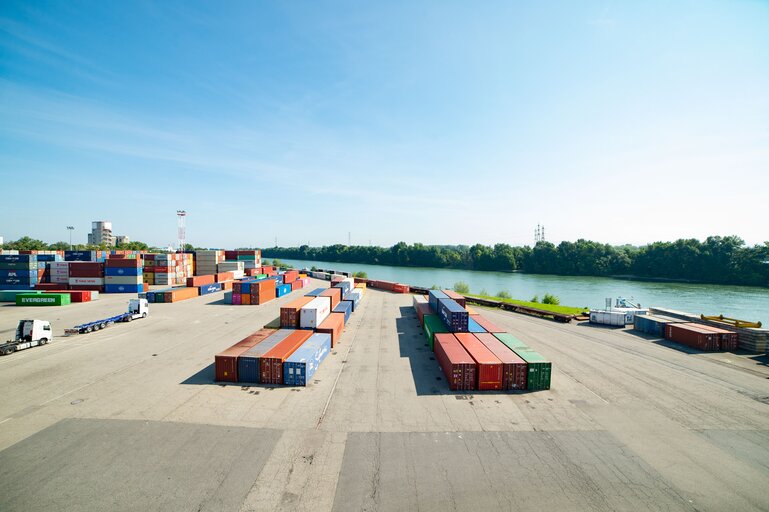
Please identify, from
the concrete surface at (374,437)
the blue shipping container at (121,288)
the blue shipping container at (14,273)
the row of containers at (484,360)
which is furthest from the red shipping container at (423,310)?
the blue shipping container at (14,273)

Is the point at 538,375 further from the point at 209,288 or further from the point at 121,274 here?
the point at 121,274

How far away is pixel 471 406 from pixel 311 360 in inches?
415

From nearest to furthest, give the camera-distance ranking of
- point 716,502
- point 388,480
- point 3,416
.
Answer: point 716,502 → point 388,480 → point 3,416

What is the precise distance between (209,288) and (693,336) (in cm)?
7136

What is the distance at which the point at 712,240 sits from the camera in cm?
9981

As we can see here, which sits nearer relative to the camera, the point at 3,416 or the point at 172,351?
the point at 3,416

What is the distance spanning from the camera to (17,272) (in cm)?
5728

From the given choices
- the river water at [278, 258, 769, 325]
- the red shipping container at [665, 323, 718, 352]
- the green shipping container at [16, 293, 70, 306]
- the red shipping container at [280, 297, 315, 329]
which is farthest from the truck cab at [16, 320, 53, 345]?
the river water at [278, 258, 769, 325]

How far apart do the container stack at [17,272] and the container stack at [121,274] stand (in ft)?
37.6

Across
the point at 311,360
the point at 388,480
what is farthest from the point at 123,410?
the point at 388,480

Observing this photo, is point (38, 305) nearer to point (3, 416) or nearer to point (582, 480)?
point (3, 416)

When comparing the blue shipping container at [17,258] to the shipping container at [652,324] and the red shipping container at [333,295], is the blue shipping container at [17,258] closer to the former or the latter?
the red shipping container at [333,295]

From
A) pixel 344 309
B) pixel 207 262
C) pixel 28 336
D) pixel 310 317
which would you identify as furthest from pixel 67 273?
pixel 310 317

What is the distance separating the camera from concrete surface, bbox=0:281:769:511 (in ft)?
37.6
